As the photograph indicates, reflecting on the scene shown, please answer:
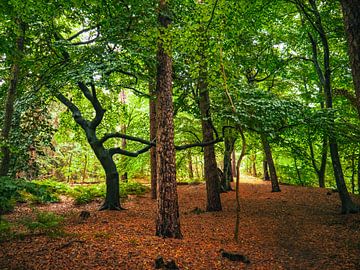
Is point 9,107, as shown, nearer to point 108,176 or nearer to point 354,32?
point 108,176

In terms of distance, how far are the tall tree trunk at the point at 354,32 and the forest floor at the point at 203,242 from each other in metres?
3.96

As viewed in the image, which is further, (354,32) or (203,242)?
(203,242)

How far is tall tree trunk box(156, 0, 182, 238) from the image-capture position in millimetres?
6051

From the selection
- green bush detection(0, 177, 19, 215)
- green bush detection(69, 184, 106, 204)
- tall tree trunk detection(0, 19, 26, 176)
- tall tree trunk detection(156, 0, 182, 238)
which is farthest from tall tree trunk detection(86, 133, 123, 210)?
green bush detection(0, 177, 19, 215)

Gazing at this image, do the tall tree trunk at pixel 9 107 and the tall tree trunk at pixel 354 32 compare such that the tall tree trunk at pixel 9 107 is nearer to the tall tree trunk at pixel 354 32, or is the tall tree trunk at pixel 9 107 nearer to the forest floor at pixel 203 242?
the forest floor at pixel 203 242

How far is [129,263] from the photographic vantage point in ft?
14.4

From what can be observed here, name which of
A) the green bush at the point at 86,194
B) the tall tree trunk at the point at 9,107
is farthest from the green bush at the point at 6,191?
the green bush at the point at 86,194

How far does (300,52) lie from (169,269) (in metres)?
12.5

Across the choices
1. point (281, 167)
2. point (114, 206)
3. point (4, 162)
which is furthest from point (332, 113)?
point (281, 167)

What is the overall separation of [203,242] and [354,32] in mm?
5389

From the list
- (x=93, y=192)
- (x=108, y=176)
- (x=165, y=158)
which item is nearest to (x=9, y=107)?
(x=108, y=176)

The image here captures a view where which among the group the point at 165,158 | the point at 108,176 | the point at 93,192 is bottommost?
the point at 93,192

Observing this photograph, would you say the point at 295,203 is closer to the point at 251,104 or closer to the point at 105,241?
the point at 251,104

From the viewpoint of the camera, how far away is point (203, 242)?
611 cm
